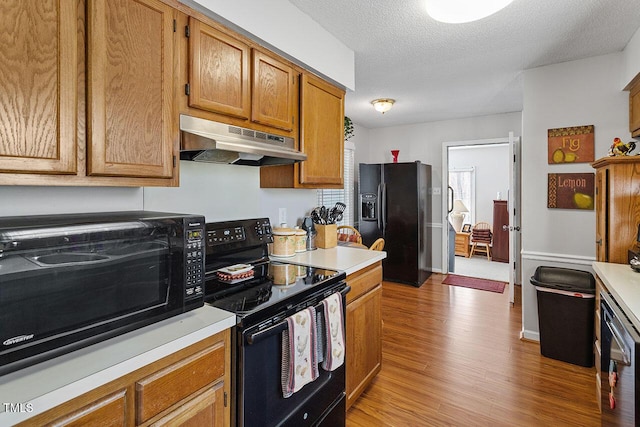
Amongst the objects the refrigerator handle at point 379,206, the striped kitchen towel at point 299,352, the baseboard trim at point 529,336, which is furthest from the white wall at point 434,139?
the striped kitchen towel at point 299,352

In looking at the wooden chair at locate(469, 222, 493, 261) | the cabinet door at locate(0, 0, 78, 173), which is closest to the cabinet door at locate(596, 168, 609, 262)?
the cabinet door at locate(0, 0, 78, 173)

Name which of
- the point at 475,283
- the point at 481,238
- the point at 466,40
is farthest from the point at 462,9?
the point at 481,238

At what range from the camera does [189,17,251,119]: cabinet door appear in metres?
1.56

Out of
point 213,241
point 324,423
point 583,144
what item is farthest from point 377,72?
point 324,423

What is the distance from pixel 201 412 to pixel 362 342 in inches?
49.8

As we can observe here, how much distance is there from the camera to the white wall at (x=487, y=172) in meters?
6.89

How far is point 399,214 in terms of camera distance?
484cm

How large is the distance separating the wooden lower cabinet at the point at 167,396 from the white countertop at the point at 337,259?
3.03 feet

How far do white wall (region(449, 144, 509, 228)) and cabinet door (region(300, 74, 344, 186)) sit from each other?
510 centimetres

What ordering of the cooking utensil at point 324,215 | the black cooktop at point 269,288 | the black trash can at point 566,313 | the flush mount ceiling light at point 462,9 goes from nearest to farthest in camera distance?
1. the black cooktop at point 269,288
2. the flush mount ceiling light at point 462,9
3. the black trash can at point 566,313
4. the cooking utensil at point 324,215

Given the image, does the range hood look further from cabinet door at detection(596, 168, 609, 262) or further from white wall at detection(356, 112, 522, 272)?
white wall at detection(356, 112, 522, 272)

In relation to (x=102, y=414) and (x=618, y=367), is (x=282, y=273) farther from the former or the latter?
(x=618, y=367)

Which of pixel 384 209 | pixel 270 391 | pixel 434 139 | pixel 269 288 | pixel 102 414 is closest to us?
pixel 102 414

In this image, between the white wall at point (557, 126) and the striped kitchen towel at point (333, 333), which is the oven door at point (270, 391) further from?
the white wall at point (557, 126)
